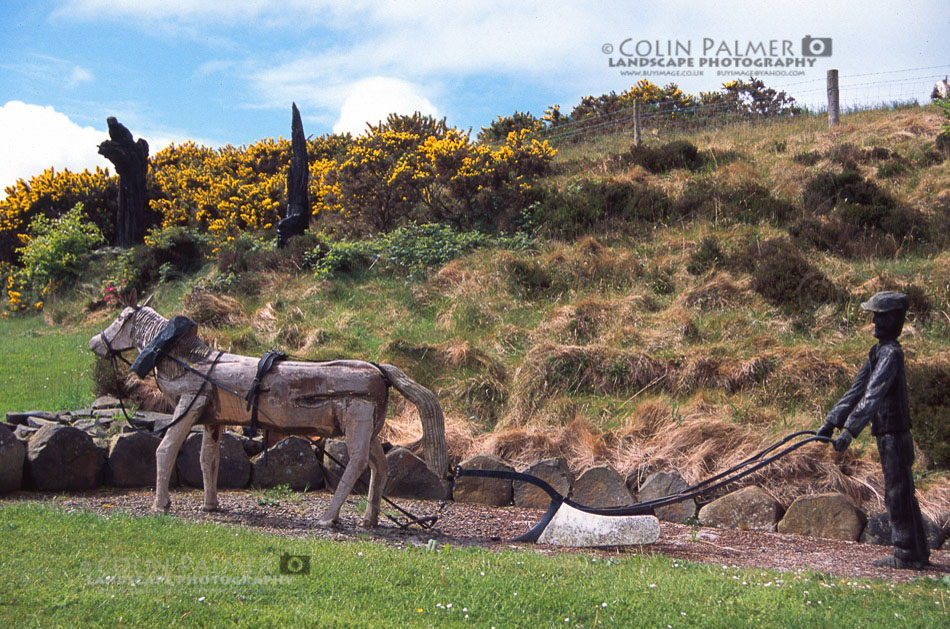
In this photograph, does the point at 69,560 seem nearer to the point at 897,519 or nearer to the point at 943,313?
the point at 897,519

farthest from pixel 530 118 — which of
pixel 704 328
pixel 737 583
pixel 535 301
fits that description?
pixel 737 583

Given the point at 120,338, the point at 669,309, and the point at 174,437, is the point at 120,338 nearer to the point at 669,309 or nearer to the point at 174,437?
the point at 174,437

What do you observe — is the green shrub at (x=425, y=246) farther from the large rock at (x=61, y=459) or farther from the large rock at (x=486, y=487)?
the large rock at (x=61, y=459)

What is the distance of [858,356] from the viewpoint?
9492mm

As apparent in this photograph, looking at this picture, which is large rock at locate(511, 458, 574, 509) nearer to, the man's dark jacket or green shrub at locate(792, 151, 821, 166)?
the man's dark jacket

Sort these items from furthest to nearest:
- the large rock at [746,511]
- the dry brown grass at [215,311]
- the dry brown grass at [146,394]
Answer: the dry brown grass at [215,311] < the dry brown grass at [146,394] < the large rock at [746,511]

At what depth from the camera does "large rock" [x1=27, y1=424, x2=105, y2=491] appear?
25.0 feet

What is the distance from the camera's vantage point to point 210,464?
23.0 ft

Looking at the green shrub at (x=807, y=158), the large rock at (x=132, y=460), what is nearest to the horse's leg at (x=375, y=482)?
the large rock at (x=132, y=460)

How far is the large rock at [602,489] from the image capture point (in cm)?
776

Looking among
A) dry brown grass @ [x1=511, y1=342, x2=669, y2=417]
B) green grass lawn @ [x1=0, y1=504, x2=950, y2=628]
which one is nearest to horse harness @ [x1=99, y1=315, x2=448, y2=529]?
green grass lawn @ [x1=0, y1=504, x2=950, y2=628]

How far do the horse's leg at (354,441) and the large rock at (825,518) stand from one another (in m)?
4.01

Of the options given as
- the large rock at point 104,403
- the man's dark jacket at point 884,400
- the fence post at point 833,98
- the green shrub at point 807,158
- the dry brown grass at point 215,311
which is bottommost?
the large rock at point 104,403

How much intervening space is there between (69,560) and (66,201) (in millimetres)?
25586
